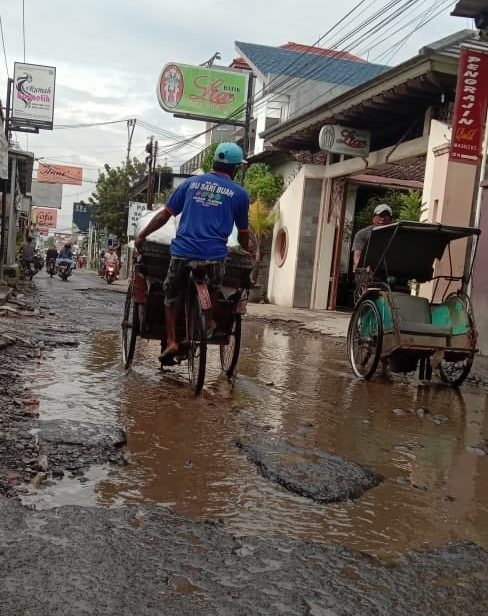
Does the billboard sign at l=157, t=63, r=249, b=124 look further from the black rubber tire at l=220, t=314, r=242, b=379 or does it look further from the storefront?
the black rubber tire at l=220, t=314, r=242, b=379

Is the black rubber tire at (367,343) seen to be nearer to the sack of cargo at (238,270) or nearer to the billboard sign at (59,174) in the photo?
the sack of cargo at (238,270)

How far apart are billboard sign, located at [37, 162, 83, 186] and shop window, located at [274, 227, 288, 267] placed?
43.3 m

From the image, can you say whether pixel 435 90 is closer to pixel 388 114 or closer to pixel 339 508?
pixel 388 114

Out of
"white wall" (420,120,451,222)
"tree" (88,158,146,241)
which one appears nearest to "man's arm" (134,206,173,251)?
"white wall" (420,120,451,222)

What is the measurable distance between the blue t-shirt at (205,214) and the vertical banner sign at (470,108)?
18.6 feet

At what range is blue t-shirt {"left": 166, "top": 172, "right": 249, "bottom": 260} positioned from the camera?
194 inches

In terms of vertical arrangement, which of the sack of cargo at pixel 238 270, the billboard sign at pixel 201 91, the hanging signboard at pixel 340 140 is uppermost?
the billboard sign at pixel 201 91

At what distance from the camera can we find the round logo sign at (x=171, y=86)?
101 feet

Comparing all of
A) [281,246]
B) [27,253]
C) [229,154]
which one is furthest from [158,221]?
[27,253]

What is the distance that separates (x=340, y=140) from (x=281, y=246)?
5.35m

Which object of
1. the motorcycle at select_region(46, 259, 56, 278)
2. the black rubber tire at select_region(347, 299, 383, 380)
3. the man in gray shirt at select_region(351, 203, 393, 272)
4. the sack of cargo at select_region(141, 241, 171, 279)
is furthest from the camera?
the motorcycle at select_region(46, 259, 56, 278)

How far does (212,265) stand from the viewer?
4.95m

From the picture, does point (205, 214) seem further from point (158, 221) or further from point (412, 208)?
point (412, 208)

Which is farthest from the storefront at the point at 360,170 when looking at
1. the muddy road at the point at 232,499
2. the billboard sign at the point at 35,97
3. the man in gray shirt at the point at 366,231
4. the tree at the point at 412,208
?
the billboard sign at the point at 35,97
